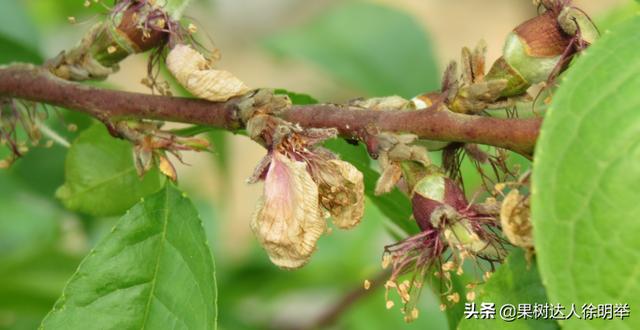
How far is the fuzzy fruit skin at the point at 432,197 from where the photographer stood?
1.31 metres

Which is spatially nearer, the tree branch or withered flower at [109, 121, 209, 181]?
the tree branch

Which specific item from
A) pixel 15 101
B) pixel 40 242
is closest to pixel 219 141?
pixel 40 242

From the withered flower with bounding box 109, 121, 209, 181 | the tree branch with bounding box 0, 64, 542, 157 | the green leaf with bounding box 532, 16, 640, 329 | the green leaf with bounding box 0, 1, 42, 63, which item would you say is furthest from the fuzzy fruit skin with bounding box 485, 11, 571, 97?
the green leaf with bounding box 0, 1, 42, 63

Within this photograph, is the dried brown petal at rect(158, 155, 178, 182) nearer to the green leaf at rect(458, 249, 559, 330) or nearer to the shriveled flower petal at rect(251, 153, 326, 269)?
the shriveled flower petal at rect(251, 153, 326, 269)

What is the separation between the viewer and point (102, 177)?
178 centimetres

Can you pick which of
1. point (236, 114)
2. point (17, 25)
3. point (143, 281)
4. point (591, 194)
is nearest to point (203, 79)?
point (236, 114)

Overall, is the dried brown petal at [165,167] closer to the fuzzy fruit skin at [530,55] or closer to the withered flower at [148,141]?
the withered flower at [148,141]

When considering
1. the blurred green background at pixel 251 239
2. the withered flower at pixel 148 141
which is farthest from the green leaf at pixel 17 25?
the withered flower at pixel 148 141

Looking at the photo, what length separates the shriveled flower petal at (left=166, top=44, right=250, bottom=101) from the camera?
1.40 m

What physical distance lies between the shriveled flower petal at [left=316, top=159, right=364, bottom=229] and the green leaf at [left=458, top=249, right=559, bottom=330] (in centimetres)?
22

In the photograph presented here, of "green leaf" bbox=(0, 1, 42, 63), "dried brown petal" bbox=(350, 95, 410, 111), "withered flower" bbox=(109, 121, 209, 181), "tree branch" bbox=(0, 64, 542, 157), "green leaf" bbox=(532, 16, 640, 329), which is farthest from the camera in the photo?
"green leaf" bbox=(0, 1, 42, 63)

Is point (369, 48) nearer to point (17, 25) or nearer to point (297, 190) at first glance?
point (17, 25)

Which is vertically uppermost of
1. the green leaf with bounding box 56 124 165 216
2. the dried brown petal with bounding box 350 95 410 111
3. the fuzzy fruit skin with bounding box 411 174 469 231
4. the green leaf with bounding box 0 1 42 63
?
the dried brown petal with bounding box 350 95 410 111

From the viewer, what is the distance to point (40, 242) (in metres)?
2.81
